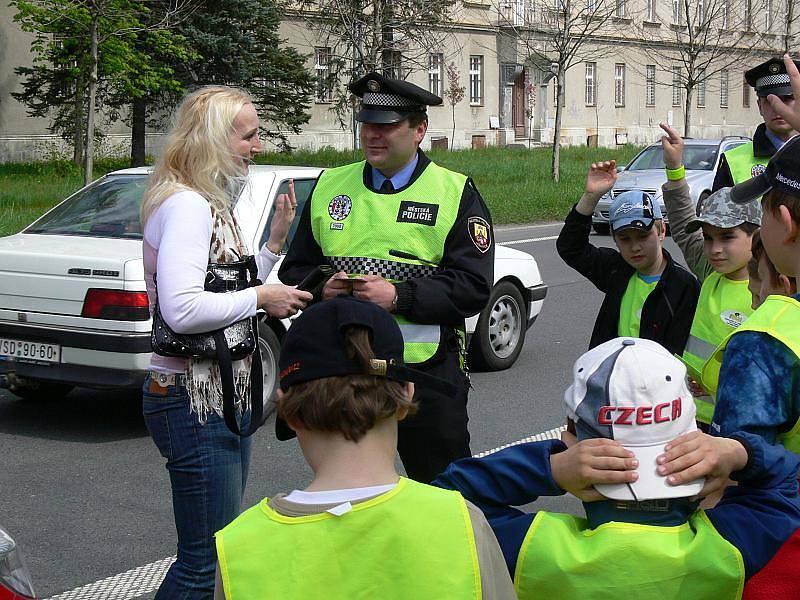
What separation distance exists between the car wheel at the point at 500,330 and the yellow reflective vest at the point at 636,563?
6342 millimetres

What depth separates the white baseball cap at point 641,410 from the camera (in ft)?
6.39

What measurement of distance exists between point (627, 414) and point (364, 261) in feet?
6.25

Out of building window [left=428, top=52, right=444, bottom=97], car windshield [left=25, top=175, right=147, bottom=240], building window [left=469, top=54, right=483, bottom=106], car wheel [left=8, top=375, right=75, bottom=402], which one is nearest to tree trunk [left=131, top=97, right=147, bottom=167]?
building window [left=428, top=52, right=444, bottom=97]

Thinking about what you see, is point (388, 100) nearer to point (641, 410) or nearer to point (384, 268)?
point (384, 268)

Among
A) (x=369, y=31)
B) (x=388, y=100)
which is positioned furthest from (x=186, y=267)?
(x=369, y=31)

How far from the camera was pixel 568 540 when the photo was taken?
2.04 metres

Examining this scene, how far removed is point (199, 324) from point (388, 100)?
110cm

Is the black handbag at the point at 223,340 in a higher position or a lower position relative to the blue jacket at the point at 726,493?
higher

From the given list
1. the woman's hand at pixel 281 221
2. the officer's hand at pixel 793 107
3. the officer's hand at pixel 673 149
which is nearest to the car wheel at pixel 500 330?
the officer's hand at pixel 673 149

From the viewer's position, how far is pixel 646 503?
78.4 inches

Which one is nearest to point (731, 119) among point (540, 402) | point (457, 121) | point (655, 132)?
point (655, 132)

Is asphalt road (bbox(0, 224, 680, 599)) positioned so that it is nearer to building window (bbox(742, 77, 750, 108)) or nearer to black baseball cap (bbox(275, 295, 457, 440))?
black baseball cap (bbox(275, 295, 457, 440))

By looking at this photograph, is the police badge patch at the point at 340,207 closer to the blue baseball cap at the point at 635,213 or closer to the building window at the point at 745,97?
the blue baseball cap at the point at 635,213

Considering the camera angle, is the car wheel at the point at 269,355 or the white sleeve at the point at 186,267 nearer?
the white sleeve at the point at 186,267
